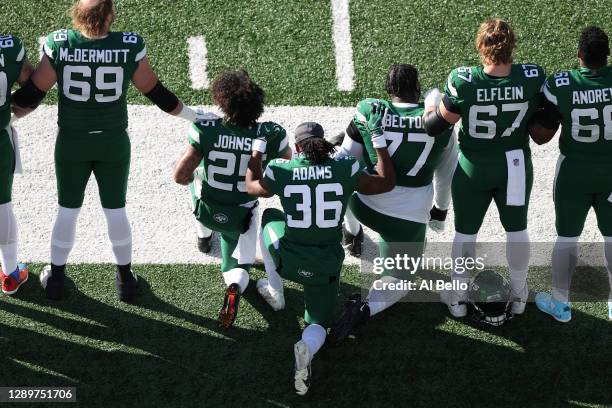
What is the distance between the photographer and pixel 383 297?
23.1ft

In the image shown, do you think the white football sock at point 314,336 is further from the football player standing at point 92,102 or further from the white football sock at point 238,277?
the football player standing at point 92,102

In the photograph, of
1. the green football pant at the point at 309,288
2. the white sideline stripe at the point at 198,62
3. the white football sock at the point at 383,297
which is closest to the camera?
the green football pant at the point at 309,288

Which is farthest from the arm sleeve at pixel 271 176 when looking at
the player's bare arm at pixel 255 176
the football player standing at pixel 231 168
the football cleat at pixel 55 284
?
the football cleat at pixel 55 284

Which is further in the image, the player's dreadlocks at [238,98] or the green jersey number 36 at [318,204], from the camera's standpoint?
the player's dreadlocks at [238,98]

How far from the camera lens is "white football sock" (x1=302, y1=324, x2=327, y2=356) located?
252 inches

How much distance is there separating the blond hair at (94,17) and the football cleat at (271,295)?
6.63 ft

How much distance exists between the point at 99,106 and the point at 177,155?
178 centimetres

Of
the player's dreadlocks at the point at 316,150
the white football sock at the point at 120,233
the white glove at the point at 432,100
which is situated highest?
the white glove at the point at 432,100

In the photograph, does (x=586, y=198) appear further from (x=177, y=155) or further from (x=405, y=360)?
(x=177, y=155)

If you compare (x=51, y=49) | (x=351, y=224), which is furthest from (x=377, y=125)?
(x=51, y=49)

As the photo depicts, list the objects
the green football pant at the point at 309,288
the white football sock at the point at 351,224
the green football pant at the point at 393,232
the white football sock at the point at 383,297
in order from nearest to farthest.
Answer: the green football pant at the point at 309,288
the green football pant at the point at 393,232
the white football sock at the point at 383,297
the white football sock at the point at 351,224

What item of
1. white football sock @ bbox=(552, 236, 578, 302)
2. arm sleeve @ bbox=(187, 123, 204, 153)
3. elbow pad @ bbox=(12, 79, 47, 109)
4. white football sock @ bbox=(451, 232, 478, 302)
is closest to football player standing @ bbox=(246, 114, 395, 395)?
arm sleeve @ bbox=(187, 123, 204, 153)

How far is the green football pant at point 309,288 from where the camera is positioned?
21.1 feet

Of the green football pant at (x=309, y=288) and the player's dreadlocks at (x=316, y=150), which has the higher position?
the player's dreadlocks at (x=316, y=150)
